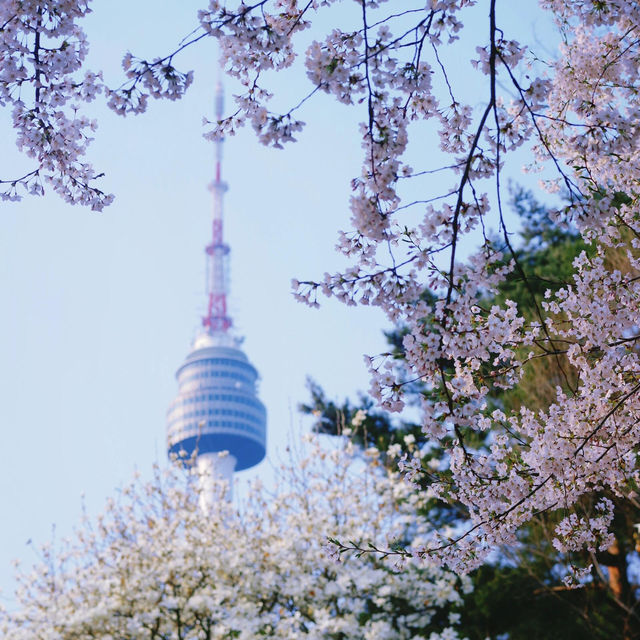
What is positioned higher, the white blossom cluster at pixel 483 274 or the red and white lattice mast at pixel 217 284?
the red and white lattice mast at pixel 217 284

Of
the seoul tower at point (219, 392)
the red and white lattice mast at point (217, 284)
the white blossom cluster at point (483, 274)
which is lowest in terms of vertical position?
the white blossom cluster at point (483, 274)

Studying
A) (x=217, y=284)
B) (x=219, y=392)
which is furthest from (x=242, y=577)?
(x=217, y=284)

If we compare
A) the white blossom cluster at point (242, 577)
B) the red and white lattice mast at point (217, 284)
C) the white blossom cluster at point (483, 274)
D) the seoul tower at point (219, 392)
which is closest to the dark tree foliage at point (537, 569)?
the white blossom cluster at point (242, 577)

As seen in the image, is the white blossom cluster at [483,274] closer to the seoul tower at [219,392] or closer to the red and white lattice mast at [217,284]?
the seoul tower at [219,392]

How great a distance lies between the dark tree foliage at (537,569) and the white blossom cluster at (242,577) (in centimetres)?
116

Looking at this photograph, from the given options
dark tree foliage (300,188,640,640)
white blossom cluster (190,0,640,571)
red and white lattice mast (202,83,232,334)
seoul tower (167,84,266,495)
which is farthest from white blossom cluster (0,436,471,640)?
red and white lattice mast (202,83,232,334)

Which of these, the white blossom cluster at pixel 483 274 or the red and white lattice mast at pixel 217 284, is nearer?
the white blossom cluster at pixel 483 274

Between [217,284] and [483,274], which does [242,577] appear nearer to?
[483,274]

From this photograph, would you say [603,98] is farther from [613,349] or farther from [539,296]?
[539,296]

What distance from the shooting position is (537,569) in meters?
10.1

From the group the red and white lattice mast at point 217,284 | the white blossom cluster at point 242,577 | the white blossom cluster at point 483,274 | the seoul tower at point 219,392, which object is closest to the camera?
the white blossom cluster at point 483,274

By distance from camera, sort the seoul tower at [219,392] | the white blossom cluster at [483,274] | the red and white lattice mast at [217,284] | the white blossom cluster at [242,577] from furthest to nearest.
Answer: the red and white lattice mast at [217,284] < the seoul tower at [219,392] < the white blossom cluster at [242,577] < the white blossom cluster at [483,274]

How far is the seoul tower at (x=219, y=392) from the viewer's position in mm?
66500

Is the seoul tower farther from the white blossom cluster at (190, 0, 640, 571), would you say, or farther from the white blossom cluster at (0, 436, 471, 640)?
the white blossom cluster at (190, 0, 640, 571)
